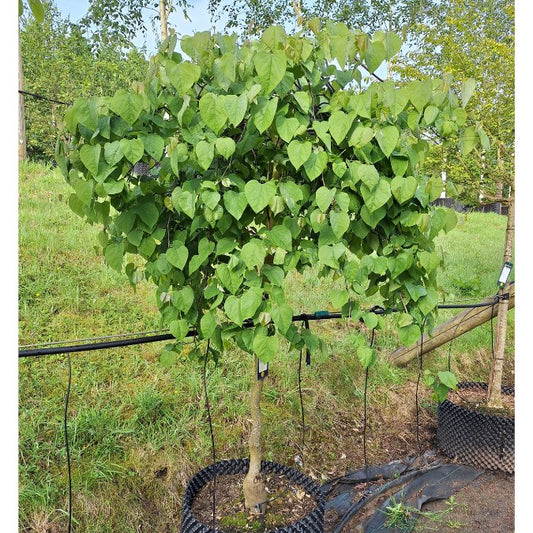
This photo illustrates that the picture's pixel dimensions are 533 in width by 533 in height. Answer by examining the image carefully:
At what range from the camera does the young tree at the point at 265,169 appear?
45.8 inches

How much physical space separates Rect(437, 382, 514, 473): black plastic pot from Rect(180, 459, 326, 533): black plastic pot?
129 centimetres

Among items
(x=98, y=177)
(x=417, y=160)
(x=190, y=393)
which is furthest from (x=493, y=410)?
(x=98, y=177)

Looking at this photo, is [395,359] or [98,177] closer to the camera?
[98,177]

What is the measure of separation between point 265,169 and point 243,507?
118 cm

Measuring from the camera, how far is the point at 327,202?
1.23m

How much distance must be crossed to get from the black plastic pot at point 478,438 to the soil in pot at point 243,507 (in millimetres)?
1342

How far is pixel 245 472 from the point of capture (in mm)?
1904

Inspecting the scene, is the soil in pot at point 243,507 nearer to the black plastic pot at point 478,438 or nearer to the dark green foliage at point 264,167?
the dark green foliage at point 264,167

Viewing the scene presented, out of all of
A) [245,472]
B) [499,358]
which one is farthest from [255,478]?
[499,358]

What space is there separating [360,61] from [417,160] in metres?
0.31

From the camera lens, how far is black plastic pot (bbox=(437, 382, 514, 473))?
2582 millimetres

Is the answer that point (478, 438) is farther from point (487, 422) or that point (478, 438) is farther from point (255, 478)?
point (255, 478)

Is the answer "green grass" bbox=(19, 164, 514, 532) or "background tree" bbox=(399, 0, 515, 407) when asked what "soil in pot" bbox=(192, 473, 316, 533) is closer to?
"green grass" bbox=(19, 164, 514, 532)

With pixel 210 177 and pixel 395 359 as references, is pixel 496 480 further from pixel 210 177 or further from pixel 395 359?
pixel 210 177
